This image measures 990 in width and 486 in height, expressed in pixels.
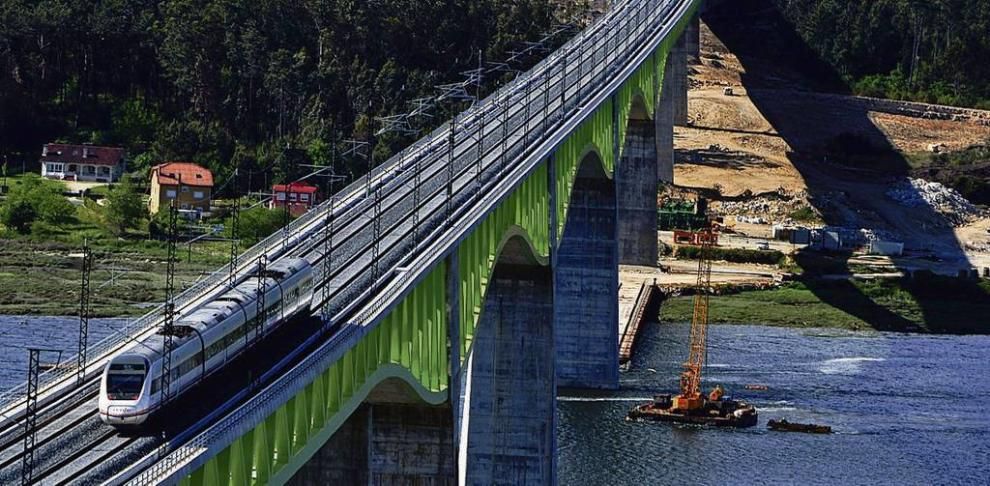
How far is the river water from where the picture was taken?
79.8 meters

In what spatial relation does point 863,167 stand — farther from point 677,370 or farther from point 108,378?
point 108,378

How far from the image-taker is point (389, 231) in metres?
57.9

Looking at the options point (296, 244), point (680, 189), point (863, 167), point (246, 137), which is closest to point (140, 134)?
point (246, 137)

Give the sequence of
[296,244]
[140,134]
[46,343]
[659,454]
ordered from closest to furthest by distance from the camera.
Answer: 1. [296,244]
2. [659,454]
3. [46,343]
4. [140,134]

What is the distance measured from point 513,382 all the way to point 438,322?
70.5 ft

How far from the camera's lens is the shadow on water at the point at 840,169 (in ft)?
410

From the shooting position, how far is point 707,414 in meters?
88.7

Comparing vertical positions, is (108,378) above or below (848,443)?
above

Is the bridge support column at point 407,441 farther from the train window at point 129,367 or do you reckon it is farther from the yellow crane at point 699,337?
the yellow crane at point 699,337

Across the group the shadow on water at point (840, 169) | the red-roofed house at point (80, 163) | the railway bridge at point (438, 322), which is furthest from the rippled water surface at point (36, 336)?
the shadow on water at point (840, 169)

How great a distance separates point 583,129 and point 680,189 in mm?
63714

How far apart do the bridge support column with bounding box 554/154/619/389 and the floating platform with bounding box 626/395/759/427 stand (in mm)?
9323

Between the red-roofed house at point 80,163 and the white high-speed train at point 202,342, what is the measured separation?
93.0 meters

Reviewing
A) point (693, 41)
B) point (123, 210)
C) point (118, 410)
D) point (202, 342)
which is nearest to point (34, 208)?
point (123, 210)
